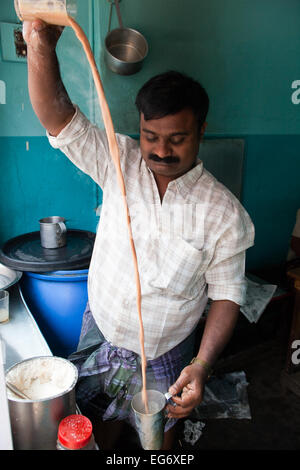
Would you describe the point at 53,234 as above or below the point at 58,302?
above

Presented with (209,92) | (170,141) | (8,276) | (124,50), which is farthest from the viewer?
(209,92)

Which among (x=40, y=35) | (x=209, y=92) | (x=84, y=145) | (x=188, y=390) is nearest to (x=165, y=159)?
(x=84, y=145)

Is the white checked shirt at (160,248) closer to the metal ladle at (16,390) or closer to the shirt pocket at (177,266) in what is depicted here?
the shirt pocket at (177,266)

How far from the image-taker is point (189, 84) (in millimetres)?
1459

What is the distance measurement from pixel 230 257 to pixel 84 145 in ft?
2.57

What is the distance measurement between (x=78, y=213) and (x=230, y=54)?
70.7 inches

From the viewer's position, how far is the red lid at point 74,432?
0.90 metres

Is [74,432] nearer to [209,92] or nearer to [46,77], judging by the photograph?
[46,77]

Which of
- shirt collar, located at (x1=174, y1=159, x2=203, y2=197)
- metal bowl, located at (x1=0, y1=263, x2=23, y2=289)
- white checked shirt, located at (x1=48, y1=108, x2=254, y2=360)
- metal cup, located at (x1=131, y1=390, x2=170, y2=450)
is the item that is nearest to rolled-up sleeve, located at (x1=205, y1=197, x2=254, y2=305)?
white checked shirt, located at (x1=48, y1=108, x2=254, y2=360)

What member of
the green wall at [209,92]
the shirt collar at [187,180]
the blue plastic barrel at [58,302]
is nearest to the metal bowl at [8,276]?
the blue plastic barrel at [58,302]

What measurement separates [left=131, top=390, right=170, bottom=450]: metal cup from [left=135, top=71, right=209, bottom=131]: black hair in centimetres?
103

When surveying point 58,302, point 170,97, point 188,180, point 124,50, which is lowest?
point 58,302

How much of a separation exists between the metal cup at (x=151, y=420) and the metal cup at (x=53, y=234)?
124 cm

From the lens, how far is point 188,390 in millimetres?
1317
